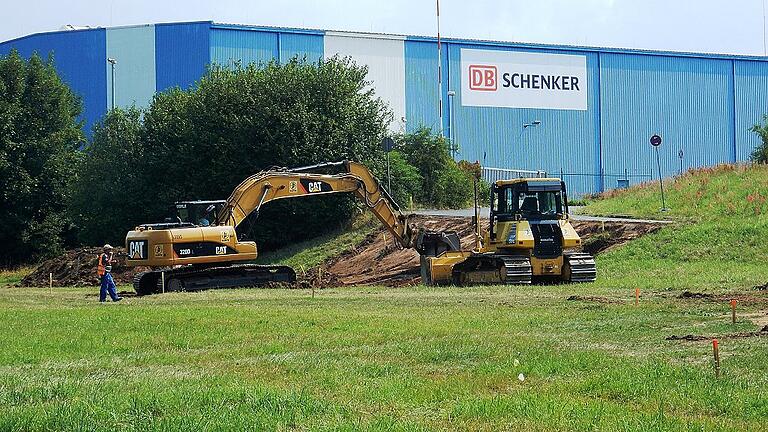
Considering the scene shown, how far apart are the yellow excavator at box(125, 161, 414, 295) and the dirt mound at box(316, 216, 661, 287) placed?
2714mm

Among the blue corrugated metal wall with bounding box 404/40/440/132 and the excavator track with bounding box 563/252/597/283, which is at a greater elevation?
the blue corrugated metal wall with bounding box 404/40/440/132

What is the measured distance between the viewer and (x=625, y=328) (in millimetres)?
17719

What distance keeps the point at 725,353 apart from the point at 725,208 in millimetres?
28503

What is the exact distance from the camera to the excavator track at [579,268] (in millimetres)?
30797

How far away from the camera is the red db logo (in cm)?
6712

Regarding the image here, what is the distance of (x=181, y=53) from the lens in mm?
62969

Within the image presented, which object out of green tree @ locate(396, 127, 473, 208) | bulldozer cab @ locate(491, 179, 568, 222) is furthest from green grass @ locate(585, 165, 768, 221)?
bulldozer cab @ locate(491, 179, 568, 222)

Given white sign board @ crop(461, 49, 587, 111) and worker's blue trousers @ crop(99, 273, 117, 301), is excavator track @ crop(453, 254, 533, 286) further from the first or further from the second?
white sign board @ crop(461, 49, 587, 111)

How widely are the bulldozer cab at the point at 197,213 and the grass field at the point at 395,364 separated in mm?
8565

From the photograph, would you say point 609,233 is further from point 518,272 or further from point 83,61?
point 83,61

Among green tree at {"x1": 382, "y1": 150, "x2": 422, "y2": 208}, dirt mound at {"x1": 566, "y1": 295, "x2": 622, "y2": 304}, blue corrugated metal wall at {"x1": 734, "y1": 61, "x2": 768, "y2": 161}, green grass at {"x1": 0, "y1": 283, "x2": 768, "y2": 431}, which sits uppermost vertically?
blue corrugated metal wall at {"x1": 734, "y1": 61, "x2": 768, "y2": 161}

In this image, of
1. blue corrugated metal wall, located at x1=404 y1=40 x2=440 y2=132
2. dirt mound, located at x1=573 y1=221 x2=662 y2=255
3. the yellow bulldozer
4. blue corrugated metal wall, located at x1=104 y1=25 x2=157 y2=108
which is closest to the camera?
the yellow bulldozer

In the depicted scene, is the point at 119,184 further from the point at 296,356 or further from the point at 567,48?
the point at 296,356

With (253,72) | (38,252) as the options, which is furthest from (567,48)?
(38,252)
